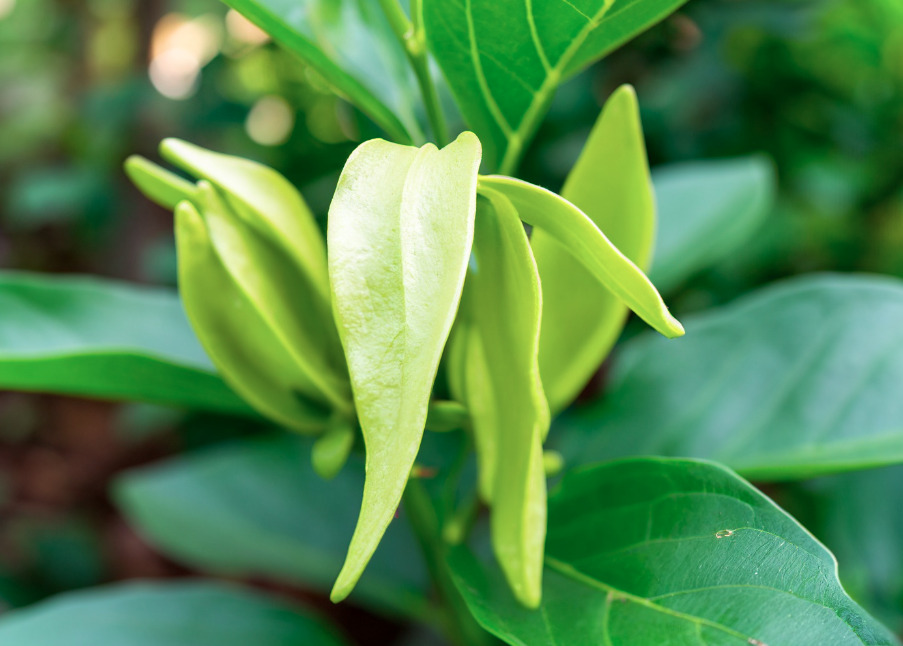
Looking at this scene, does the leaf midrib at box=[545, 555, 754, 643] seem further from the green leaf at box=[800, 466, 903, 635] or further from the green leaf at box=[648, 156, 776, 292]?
the green leaf at box=[800, 466, 903, 635]

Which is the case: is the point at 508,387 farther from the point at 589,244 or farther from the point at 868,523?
the point at 868,523

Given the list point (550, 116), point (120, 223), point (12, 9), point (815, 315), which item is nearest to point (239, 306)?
point (815, 315)

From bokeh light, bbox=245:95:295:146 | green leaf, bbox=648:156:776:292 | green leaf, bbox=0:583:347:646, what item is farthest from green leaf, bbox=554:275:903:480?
bokeh light, bbox=245:95:295:146

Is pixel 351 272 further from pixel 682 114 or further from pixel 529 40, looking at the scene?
pixel 682 114

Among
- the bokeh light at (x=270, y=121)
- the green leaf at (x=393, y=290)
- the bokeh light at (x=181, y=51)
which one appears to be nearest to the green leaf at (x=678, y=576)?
the green leaf at (x=393, y=290)

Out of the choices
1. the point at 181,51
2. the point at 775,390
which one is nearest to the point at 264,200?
the point at 775,390

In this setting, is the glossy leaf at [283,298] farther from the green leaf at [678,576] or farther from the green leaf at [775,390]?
the green leaf at [775,390]
